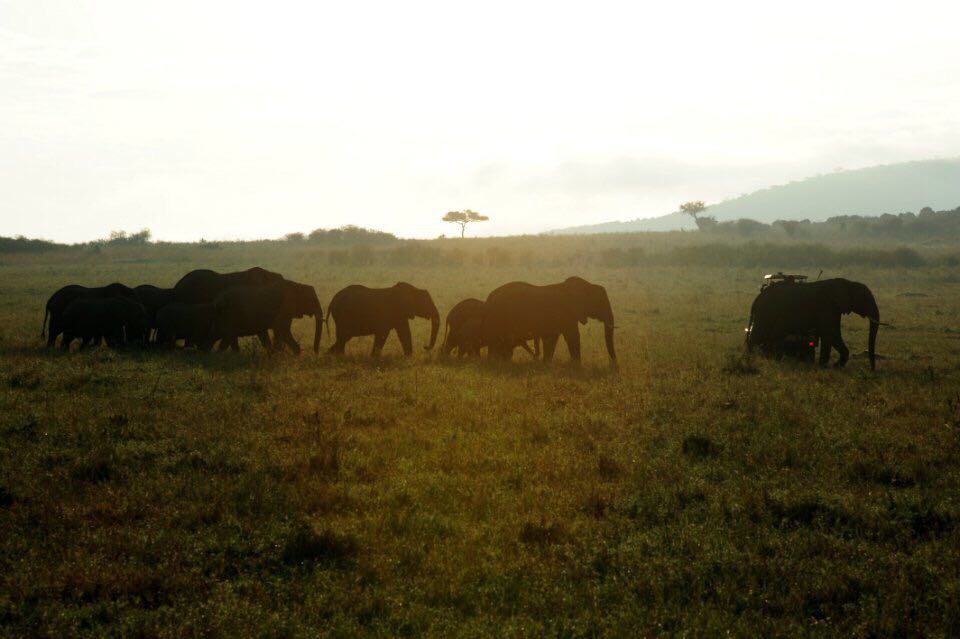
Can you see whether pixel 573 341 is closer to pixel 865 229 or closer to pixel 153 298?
pixel 153 298

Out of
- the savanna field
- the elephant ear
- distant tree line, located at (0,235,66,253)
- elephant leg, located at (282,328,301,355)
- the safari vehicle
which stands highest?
distant tree line, located at (0,235,66,253)

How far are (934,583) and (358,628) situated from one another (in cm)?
441

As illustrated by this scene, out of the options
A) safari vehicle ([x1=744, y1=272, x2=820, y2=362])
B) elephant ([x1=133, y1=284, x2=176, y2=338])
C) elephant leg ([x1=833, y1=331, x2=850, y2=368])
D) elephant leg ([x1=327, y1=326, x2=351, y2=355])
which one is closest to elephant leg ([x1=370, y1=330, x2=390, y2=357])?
elephant leg ([x1=327, y1=326, x2=351, y2=355])

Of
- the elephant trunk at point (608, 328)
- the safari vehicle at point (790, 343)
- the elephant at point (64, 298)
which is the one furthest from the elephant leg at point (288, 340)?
the safari vehicle at point (790, 343)

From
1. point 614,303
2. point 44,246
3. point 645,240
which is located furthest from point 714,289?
point 44,246

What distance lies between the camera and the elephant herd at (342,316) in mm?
17875

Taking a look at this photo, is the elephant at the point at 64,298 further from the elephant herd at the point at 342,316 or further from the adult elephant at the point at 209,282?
the adult elephant at the point at 209,282

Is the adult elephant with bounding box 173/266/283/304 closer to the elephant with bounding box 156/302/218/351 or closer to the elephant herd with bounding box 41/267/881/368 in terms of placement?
the elephant herd with bounding box 41/267/881/368

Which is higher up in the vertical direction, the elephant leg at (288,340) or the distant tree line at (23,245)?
the distant tree line at (23,245)

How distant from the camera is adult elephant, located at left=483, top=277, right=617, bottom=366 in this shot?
703 inches

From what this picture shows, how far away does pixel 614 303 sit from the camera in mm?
35031

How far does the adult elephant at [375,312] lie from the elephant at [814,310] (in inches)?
334

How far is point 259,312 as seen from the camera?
59.2ft

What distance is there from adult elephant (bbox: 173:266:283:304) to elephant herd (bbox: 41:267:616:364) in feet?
2.58
